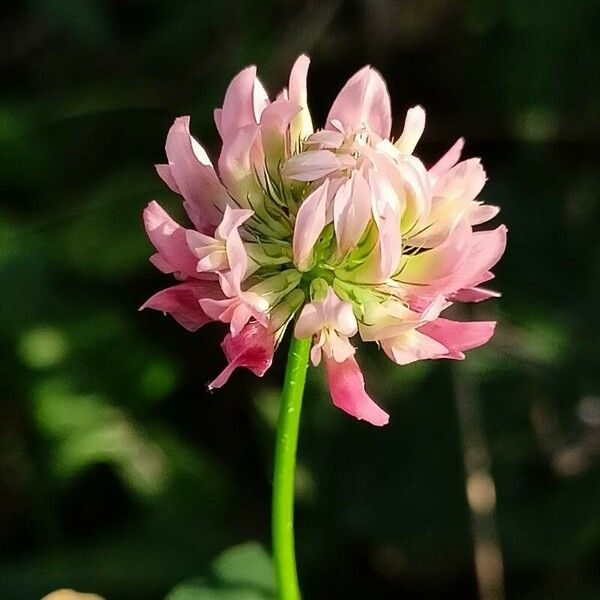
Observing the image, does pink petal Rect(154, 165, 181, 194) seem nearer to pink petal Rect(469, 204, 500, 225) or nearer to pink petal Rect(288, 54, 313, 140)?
pink petal Rect(288, 54, 313, 140)

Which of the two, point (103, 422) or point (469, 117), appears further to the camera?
point (469, 117)

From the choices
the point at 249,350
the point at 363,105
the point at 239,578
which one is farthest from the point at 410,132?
the point at 239,578

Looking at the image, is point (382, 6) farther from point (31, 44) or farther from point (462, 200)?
point (462, 200)

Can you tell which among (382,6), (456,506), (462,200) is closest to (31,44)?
(382,6)

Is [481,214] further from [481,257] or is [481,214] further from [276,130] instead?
[276,130]

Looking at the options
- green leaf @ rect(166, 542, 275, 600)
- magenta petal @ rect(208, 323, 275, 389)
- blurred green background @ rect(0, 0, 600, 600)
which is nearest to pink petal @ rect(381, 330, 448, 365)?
magenta petal @ rect(208, 323, 275, 389)

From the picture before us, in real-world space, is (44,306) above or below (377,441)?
above

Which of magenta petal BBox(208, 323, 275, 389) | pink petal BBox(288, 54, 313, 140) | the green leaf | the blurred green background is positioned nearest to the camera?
magenta petal BBox(208, 323, 275, 389)
